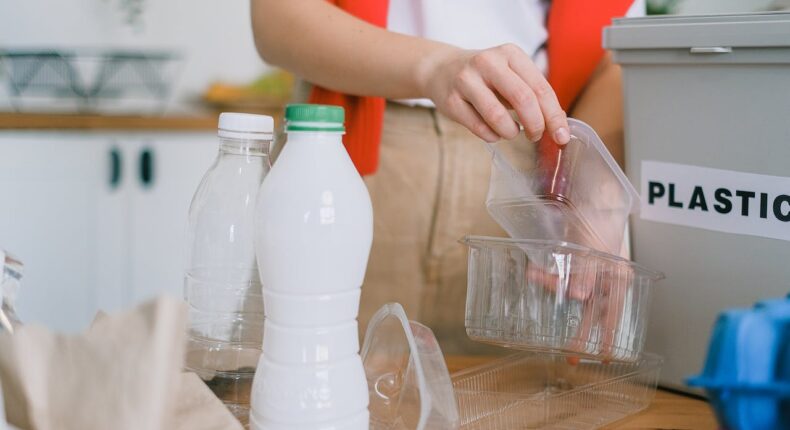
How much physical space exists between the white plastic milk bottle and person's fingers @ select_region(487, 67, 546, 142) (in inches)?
6.7

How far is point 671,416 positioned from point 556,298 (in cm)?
16

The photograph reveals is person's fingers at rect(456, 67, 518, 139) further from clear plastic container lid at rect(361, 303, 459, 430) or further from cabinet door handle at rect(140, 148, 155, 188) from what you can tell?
cabinet door handle at rect(140, 148, 155, 188)

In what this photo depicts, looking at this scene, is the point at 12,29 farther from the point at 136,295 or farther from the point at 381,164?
the point at 381,164

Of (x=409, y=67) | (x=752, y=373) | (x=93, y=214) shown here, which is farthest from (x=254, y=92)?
(x=752, y=373)

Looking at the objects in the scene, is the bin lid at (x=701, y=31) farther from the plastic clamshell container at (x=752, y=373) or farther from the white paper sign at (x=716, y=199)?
the plastic clamshell container at (x=752, y=373)

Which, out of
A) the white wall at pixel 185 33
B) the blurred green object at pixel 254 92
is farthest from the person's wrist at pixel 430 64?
the white wall at pixel 185 33

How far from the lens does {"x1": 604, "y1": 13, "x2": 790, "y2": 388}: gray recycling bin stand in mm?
684

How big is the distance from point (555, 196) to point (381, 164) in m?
0.46

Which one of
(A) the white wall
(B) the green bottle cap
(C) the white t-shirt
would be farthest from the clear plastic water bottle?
(A) the white wall

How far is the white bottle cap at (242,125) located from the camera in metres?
0.62

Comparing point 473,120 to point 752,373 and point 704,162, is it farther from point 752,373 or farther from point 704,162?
point 752,373

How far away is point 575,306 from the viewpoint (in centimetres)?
66

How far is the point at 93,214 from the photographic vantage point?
216cm

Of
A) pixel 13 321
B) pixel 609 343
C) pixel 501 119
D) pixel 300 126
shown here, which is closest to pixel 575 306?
pixel 609 343
